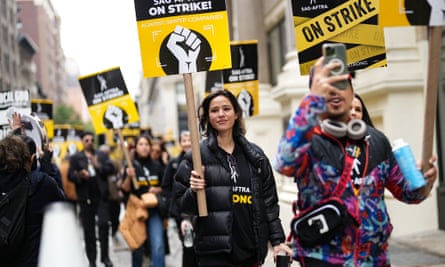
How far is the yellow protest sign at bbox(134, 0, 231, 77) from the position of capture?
553 centimetres

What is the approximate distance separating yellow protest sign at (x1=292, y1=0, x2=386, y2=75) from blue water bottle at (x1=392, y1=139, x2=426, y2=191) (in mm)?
2019

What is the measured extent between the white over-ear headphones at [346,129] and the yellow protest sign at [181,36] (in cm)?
234

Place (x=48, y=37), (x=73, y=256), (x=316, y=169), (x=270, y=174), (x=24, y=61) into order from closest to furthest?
(x=73, y=256) → (x=316, y=169) → (x=270, y=174) → (x=24, y=61) → (x=48, y=37)

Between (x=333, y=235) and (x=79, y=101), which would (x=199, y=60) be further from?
(x=79, y=101)

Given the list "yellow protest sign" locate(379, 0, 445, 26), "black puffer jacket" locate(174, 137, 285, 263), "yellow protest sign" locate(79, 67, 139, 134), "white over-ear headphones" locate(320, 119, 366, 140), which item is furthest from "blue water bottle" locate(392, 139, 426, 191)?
"yellow protest sign" locate(79, 67, 139, 134)

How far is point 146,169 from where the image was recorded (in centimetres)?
949

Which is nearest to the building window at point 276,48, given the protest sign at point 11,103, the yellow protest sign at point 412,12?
the protest sign at point 11,103

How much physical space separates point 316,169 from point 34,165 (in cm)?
297

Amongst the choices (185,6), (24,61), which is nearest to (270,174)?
(185,6)

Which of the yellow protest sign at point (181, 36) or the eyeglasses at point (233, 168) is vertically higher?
the yellow protest sign at point (181, 36)

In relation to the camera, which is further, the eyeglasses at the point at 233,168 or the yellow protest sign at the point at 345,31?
the yellow protest sign at the point at 345,31

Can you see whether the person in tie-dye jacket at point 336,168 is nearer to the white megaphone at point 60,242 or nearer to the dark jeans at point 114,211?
the white megaphone at point 60,242

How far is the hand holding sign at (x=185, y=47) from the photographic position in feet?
18.2

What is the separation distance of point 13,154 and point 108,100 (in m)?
6.02
